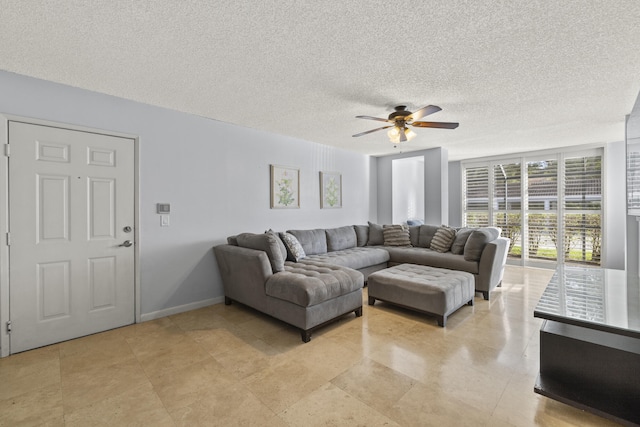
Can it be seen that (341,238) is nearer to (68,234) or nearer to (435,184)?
(435,184)

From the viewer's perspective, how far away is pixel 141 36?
6.19 ft

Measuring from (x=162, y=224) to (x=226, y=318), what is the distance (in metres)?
1.26

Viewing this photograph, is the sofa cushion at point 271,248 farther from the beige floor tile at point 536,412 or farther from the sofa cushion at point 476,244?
the sofa cushion at point 476,244

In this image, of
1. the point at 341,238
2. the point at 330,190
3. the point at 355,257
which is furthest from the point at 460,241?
the point at 330,190

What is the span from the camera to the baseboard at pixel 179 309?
3096 millimetres

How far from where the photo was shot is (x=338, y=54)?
6.90ft

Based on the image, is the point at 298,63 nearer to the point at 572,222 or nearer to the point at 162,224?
the point at 162,224

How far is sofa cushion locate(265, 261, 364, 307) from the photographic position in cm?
259

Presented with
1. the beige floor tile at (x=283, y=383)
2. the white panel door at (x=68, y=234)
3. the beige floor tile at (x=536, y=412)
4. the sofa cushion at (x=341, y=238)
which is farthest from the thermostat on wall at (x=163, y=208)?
the beige floor tile at (x=536, y=412)

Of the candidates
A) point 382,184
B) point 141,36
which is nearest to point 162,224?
point 141,36

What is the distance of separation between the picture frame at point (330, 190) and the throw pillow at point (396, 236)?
41.3 inches

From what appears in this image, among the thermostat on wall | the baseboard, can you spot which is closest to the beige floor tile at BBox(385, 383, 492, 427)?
the baseboard

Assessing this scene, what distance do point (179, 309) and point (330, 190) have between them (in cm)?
313

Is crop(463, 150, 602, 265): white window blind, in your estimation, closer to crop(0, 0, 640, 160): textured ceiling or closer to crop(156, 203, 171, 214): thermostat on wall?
crop(0, 0, 640, 160): textured ceiling
